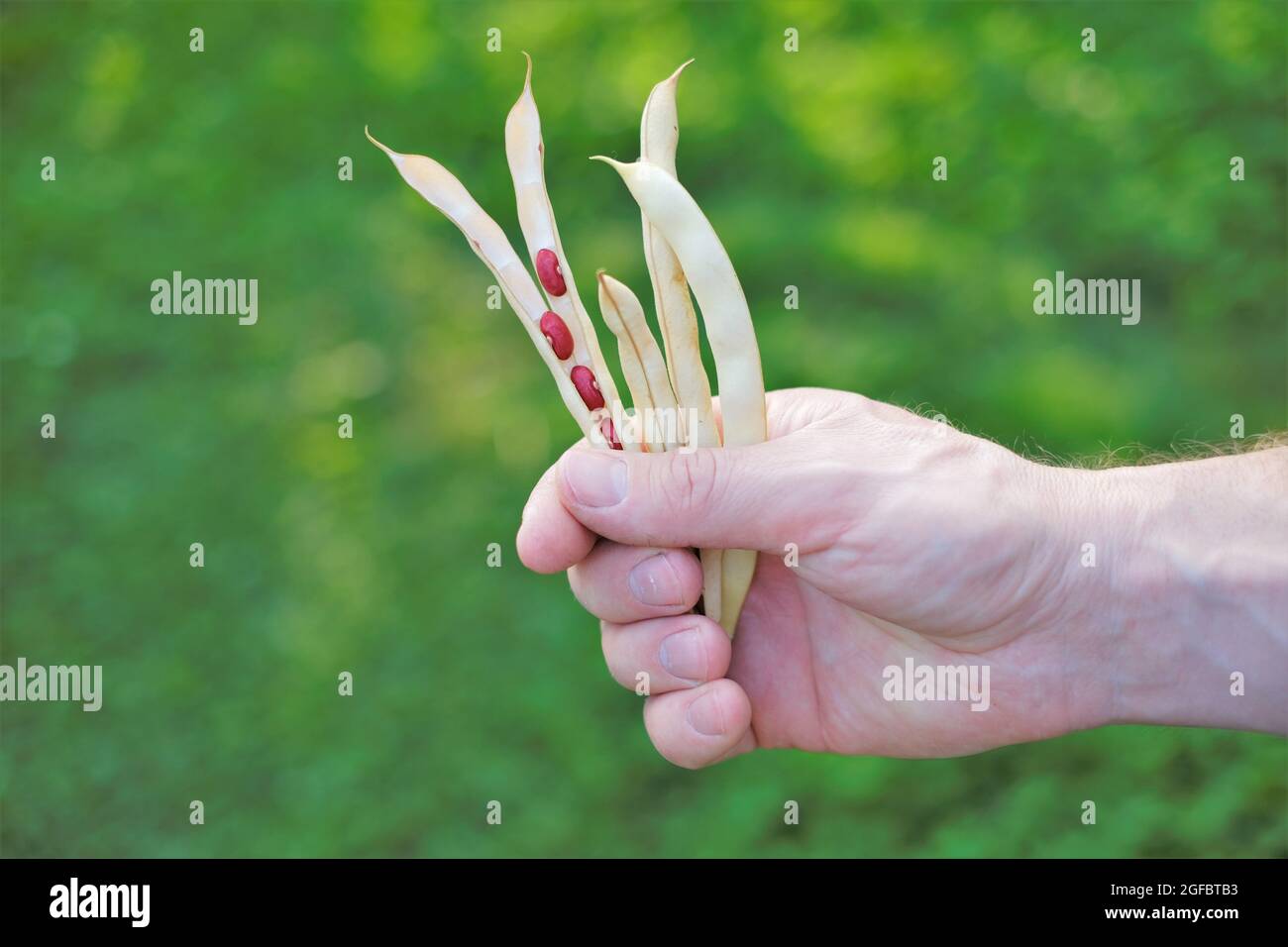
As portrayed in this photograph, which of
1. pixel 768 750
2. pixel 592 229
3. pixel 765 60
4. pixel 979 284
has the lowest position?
pixel 768 750

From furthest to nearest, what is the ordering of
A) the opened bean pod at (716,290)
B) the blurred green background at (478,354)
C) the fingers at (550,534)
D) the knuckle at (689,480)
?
the blurred green background at (478,354)
the fingers at (550,534)
the knuckle at (689,480)
the opened bean pod at (716,290)

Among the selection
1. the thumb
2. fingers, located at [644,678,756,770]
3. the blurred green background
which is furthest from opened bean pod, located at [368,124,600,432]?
the blurred green background

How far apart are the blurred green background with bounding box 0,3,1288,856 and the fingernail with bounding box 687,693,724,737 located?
1.36m

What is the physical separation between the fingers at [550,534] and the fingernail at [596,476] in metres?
0.09

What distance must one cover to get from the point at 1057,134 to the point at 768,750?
2696mm

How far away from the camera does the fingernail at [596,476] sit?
2.15 metres

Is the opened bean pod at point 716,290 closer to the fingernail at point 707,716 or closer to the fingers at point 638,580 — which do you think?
the fingers at point 638,580

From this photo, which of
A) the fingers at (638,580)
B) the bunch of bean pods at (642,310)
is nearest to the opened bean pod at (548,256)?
the bunch of bean pods at (642,310)

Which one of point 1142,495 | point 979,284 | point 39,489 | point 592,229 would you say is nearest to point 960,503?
point 1142,495

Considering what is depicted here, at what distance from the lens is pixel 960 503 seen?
221 cm

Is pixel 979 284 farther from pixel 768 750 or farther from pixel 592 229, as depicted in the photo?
pixel 768 750

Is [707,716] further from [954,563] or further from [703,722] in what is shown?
[954,563]

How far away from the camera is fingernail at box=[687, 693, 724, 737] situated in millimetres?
2354

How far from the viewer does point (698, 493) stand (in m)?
2.12
